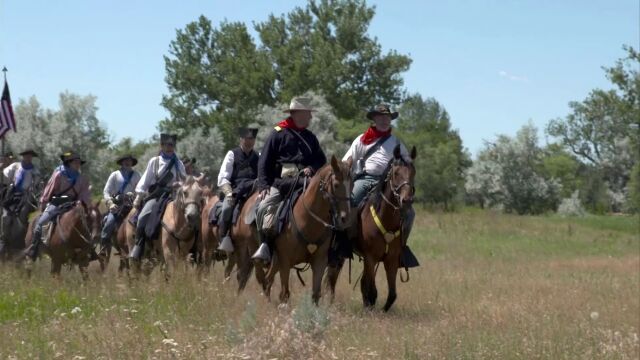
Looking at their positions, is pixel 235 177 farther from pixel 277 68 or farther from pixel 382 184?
pixel 277 68

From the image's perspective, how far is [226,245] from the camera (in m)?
13.7

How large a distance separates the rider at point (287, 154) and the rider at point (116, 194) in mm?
5757

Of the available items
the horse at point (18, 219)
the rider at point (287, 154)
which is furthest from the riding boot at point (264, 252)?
the horse at point (18, 219)

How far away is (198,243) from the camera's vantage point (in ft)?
51.3

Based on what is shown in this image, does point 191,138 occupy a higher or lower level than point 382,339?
higher

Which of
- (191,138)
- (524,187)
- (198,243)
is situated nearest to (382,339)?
(198,243)

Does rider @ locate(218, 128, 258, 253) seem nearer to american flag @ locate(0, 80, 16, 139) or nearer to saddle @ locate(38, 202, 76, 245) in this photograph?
saddle @ locate(38, 202, 76, 245)

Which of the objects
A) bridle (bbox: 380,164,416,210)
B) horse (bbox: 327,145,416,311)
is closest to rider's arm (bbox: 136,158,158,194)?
horse (bbox: 327,145,416,311)

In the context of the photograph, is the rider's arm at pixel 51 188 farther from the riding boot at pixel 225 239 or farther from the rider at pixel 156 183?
the riding boot at pixel 225 239

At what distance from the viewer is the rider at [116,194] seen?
17984mm

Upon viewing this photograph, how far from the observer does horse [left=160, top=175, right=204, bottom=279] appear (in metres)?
14.8

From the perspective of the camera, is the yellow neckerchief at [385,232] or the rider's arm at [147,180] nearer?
the yellow neckerchief at [385,232]

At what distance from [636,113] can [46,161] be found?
47.8 m

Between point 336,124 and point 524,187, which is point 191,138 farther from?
point 524,187
